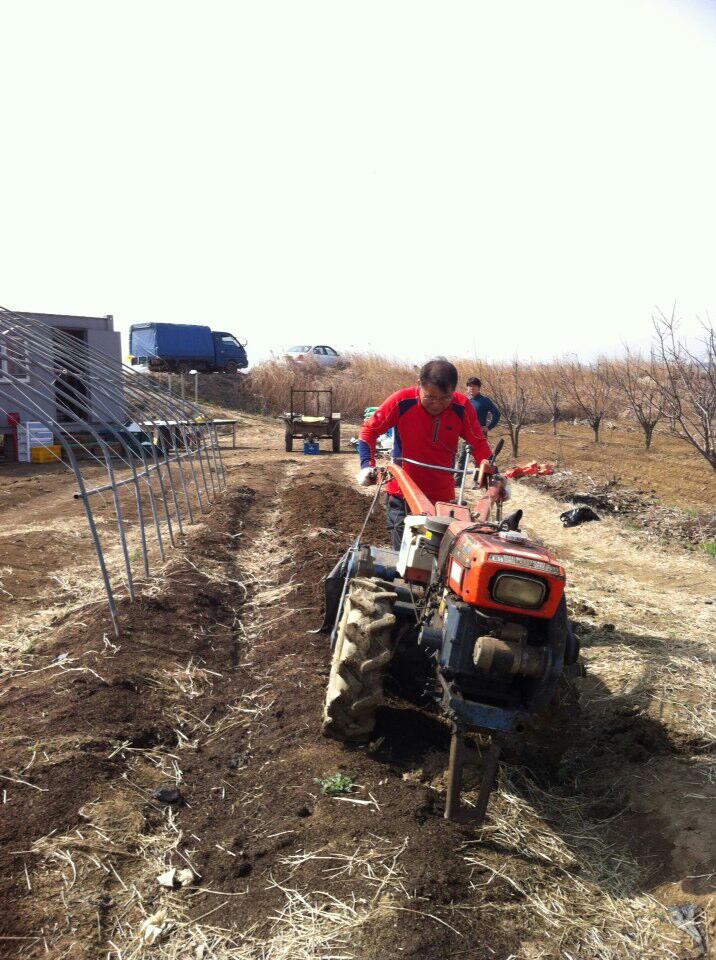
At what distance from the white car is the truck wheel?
2765 centimetres

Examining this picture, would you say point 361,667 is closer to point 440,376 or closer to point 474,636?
point 474,636

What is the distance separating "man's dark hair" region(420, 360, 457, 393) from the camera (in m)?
3.99

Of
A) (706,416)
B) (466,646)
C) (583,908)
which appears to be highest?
(706,416)

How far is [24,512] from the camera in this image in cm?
998

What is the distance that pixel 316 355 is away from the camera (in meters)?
32.1

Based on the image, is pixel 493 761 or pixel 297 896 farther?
pixel 493 761

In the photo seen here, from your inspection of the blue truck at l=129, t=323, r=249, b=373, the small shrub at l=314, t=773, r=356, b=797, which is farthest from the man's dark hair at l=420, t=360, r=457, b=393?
the blue truck at l=129, t=323, r=249, b=373

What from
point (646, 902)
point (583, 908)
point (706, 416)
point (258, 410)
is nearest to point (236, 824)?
point (583, 908)

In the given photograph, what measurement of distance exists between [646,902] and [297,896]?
1304mm

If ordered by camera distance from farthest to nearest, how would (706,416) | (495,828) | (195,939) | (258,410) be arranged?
(258,410) < (706,416) < (495,828) < (195,939)

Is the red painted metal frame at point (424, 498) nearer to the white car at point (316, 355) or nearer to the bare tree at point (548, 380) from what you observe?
the bare tree at point (548, 380)

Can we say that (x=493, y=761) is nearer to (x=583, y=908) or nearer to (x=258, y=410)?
(x=583, y=908)

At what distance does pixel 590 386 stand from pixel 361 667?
2119 cm

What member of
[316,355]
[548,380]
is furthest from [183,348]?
[548,380]
